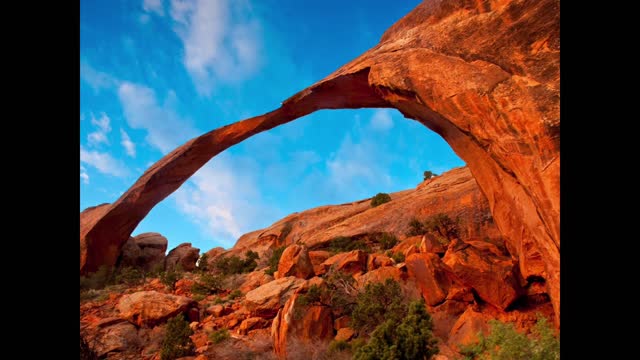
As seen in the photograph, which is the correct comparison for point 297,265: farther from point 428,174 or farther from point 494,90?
point 428,174

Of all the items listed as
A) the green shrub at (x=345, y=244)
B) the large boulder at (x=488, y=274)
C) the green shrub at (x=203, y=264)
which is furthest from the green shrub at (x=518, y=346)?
the green shrub at (x=203, y=264)

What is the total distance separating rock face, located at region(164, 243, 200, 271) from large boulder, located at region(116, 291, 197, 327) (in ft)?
37.0

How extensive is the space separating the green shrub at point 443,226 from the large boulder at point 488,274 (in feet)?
18.3

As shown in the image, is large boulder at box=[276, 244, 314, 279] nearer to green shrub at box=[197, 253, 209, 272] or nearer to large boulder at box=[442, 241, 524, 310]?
large boulder at box=[442, 241, 524, 310]

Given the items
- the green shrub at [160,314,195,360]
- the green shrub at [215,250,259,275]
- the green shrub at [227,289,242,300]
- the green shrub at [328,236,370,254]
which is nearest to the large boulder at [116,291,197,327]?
the green shrub at [160,314,195,360]

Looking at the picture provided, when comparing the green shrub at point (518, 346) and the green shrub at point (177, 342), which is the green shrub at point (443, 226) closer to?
the green shrub at point (518, 346)

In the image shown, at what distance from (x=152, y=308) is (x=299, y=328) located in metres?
5.33

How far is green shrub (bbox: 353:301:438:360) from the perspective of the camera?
18.9 ft

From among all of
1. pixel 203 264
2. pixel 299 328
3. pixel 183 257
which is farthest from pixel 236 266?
pixel 299 328

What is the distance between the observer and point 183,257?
2292 cm

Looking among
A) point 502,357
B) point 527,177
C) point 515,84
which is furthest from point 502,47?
point 502,357

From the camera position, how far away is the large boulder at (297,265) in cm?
1189
